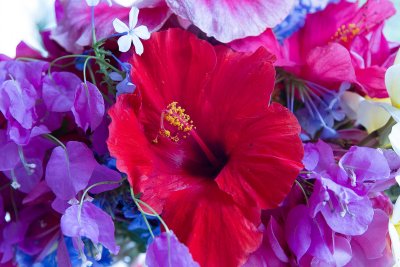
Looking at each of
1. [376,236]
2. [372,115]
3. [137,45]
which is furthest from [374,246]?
[137,45]

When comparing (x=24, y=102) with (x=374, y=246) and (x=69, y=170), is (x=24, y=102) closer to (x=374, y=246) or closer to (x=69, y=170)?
(x=69, y=170)

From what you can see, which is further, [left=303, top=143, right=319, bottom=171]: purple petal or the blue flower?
the blue flower

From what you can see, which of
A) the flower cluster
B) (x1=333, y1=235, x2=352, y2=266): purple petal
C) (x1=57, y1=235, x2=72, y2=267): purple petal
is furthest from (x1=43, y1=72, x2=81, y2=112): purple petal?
(x1=333, y1=235, x2=352, y2=266): purple petal

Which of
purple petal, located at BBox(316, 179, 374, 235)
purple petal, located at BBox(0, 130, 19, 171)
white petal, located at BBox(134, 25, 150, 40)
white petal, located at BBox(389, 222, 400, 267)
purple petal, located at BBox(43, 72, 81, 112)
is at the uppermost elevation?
white petal, located at BBox(134, 25, 150, 40)

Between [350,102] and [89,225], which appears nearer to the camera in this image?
[89,225]

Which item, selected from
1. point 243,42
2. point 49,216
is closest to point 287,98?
point 243,42

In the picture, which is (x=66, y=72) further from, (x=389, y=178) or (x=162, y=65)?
(x=389, y=178)

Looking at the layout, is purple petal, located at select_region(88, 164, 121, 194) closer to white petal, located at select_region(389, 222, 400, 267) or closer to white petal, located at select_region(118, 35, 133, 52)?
white petal, located at select_region(118, 35, 133, 52)

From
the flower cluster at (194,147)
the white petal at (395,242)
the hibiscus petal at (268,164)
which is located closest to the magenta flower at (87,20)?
the flower cluster at (194,147)
